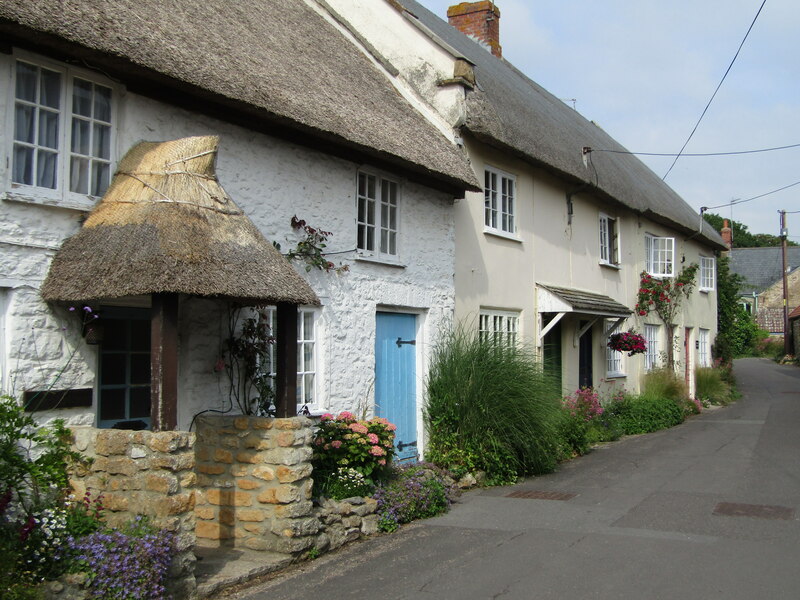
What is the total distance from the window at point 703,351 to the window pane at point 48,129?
65.0ft

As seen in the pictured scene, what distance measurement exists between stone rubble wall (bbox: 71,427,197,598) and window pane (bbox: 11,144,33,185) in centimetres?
200

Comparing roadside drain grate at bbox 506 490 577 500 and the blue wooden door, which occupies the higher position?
the blue wooden door

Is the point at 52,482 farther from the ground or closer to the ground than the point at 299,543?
farther from the ground

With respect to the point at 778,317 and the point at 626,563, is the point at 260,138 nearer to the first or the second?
the point at 626,563

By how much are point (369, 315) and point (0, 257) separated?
460 centimetres

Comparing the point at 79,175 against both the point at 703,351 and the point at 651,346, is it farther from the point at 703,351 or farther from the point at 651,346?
the point at 703,351

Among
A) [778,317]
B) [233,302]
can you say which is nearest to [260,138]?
[233,302]

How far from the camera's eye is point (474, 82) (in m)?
11.8

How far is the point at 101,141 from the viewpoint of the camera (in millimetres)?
6848

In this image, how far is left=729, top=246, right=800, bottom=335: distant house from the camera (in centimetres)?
6102

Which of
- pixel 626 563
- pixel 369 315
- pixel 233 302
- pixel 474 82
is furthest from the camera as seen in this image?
pixel 474 82

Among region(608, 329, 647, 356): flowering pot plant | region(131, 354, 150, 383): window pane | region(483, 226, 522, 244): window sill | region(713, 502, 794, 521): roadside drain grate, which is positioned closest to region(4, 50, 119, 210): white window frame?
region(131, 354, 150, 383): window pane

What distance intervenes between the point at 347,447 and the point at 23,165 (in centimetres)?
389

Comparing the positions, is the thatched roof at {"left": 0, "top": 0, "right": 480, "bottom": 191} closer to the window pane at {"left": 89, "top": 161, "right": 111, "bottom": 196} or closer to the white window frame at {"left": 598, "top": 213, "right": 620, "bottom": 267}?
the window pane at {"left": 89, "top": 161, "right": 111, "bottom": 196}
